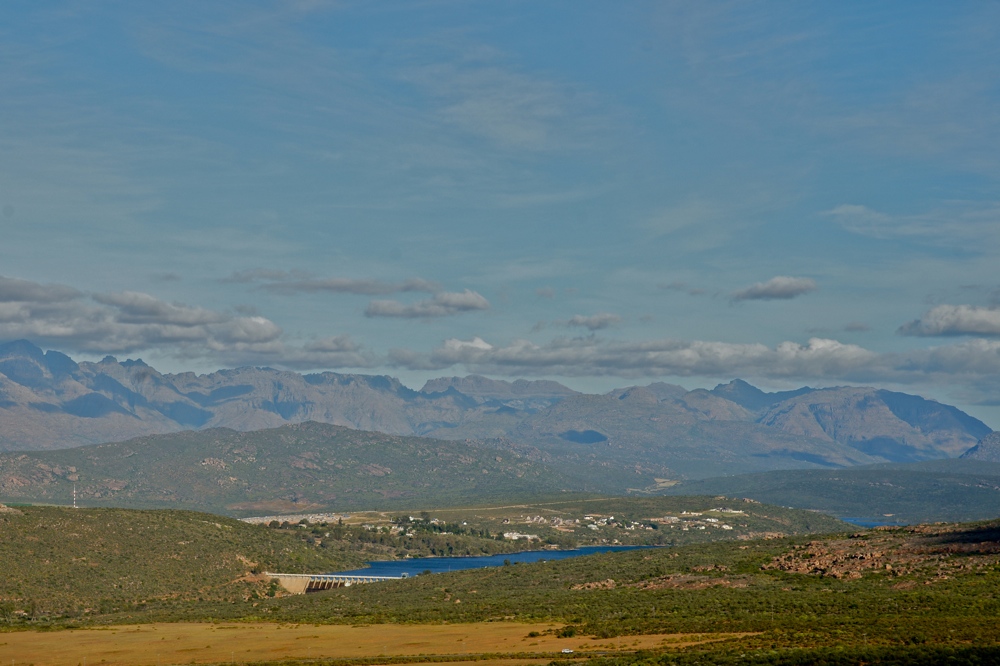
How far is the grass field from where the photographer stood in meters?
104

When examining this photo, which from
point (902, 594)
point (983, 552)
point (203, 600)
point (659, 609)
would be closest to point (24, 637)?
point (203, 600)

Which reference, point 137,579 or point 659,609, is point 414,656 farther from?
point 137,579

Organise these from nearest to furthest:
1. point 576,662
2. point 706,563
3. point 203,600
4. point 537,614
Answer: point 576,662 → point 537,614 → point 706,563 → point 203,600

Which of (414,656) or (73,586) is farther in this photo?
(73,586)

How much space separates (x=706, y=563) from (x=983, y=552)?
40440 millimetres

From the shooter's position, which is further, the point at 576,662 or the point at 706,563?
the point at 706,563

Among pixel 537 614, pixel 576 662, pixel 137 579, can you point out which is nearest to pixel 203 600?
pixel 137 579

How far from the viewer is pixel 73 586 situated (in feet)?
611

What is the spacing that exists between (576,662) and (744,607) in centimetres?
3902

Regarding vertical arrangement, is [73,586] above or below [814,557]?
below

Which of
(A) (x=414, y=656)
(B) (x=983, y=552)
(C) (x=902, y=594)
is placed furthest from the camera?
(B) (x=983, y=552)

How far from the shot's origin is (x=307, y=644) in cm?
11812

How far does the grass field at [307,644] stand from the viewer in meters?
104

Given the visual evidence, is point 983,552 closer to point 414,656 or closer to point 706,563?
point 706,563
